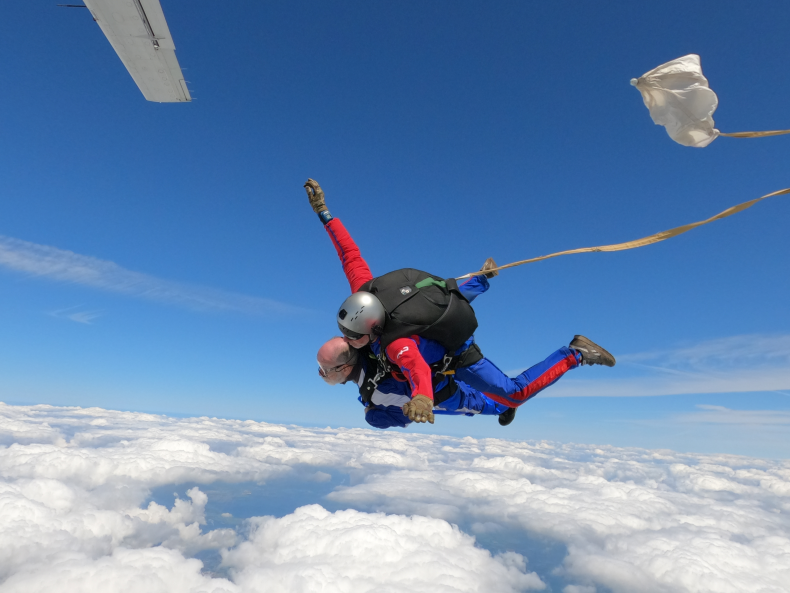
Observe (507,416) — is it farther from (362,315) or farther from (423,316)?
(362,315)

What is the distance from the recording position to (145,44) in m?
8.43

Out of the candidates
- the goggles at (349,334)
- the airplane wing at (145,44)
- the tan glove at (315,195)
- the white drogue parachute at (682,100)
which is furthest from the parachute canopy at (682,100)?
the airplane wing at (145,44)

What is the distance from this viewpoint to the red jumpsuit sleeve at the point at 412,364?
3.21 meters

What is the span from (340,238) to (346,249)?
0.14m

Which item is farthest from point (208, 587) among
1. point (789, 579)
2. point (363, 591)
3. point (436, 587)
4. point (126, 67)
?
point (789, 579)

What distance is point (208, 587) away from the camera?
19050 centimetres

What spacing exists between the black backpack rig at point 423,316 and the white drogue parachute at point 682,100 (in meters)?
2.07

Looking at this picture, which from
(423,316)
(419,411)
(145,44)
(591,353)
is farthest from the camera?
(145,44)

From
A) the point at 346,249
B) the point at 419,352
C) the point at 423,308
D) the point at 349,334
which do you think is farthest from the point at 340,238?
the point at 419,352

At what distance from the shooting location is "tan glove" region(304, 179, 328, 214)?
14.3ft

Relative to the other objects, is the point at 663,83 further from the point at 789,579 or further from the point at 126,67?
the point at 789,579

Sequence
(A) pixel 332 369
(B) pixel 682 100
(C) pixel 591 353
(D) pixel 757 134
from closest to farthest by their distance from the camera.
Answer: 1. (D) pixel 757 134
2. (B) pixel 682 100
3. (A) pixel 332 369
4. (C) pixel 591 353

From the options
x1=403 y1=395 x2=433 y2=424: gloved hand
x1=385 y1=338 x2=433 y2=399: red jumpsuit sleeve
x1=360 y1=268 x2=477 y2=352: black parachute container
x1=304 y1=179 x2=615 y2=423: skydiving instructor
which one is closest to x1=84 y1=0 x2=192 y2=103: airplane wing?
x1=304 y1=179 x2=615 y2=423: skydiving instructor

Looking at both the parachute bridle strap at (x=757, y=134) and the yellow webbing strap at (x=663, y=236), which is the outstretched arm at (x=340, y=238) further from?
the parachute bridle strap at (x=757, y=134)
